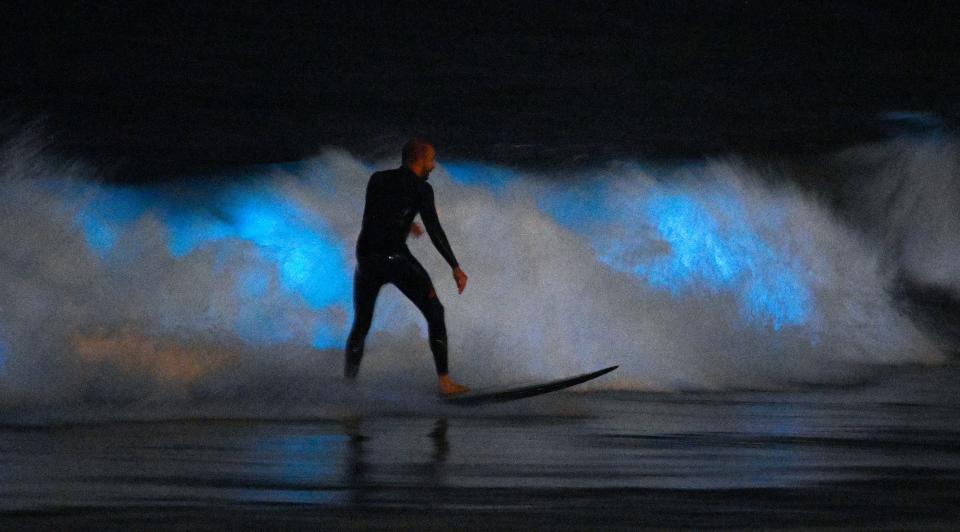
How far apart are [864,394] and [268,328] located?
4.81 metres

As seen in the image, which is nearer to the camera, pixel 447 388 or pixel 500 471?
pixel 500 471

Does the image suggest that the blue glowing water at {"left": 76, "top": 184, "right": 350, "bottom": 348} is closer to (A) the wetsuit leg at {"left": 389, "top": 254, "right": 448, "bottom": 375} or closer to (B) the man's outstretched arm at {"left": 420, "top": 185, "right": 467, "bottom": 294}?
(A) the wetsuit leg at {"left": 389, "top": 254, "right": 448, "bottom": 375}

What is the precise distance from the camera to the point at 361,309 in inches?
451

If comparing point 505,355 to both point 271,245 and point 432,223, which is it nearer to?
point 271,245

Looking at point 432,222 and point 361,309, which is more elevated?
point 432,222

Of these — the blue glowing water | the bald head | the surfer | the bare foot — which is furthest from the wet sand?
the blue glowing water

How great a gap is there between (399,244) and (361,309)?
19.6 inches

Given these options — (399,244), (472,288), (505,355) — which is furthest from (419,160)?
(472,288)

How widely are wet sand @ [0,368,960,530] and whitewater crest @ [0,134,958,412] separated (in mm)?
1844

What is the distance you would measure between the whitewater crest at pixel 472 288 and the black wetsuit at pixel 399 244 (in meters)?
0.79

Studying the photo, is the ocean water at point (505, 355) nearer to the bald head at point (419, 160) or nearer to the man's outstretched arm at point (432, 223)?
the man's outstretched arm at point (432, 223)

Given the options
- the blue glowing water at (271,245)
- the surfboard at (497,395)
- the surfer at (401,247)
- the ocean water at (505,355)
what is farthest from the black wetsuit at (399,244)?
the blue glowing water at (271,245)

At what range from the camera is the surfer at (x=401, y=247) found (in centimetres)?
1130

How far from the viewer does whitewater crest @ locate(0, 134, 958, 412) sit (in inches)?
472
